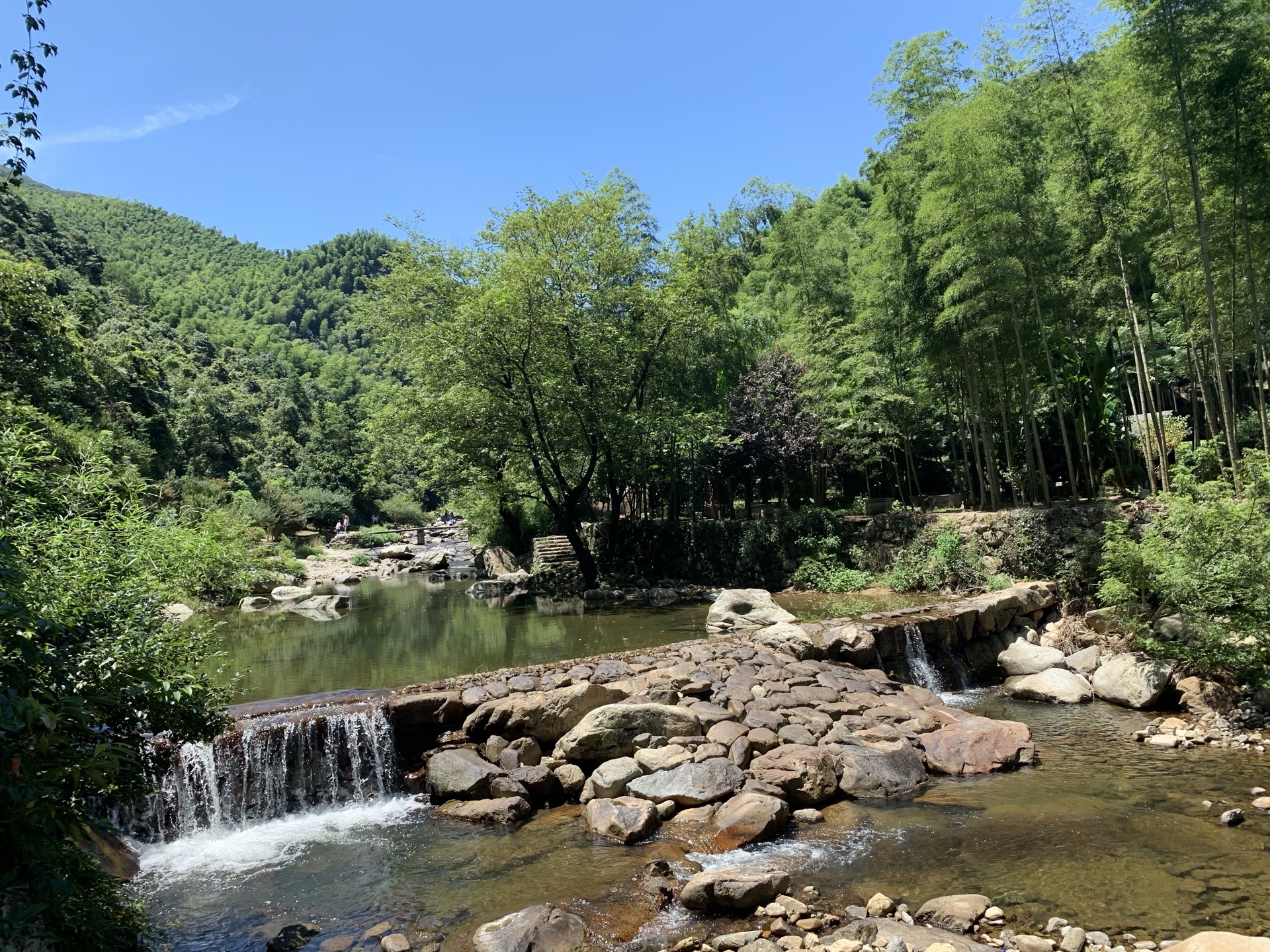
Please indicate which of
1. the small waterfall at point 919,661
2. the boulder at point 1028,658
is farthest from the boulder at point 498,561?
the boulder at point 1028,658

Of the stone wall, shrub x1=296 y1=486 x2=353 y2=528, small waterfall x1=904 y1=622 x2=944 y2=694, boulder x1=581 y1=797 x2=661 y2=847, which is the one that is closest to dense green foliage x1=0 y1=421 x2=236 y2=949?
boulder x1=581 y1=797 x2=661 y2=847

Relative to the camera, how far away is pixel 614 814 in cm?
642

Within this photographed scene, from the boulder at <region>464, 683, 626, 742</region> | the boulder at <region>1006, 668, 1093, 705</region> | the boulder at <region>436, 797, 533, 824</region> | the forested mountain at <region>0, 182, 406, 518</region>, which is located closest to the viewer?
the boulder at <region>436, 797, 533, 824</region>

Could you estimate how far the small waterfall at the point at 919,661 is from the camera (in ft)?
36.3

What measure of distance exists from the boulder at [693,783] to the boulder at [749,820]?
288 mm

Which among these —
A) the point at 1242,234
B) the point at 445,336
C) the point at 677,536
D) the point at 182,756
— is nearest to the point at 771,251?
the point at 677,536

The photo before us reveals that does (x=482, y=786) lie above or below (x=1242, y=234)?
below

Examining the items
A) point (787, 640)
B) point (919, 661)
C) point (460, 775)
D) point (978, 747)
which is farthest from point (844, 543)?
point (460, 775)

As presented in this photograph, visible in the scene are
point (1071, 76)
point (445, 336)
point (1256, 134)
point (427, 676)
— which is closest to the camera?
point (1256, 134)

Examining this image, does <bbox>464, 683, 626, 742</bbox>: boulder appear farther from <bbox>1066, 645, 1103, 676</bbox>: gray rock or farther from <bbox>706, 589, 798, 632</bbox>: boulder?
<bbox>1066, 645, 1103, 676</bbox>: gray rock

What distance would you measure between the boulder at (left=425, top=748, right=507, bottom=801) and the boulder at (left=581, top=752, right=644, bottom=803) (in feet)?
2.98

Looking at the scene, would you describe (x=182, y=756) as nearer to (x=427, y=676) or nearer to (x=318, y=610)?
(x=427, y=676)

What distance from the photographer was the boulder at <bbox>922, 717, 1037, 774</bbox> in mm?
7469

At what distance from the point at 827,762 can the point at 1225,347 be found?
13313 mm
